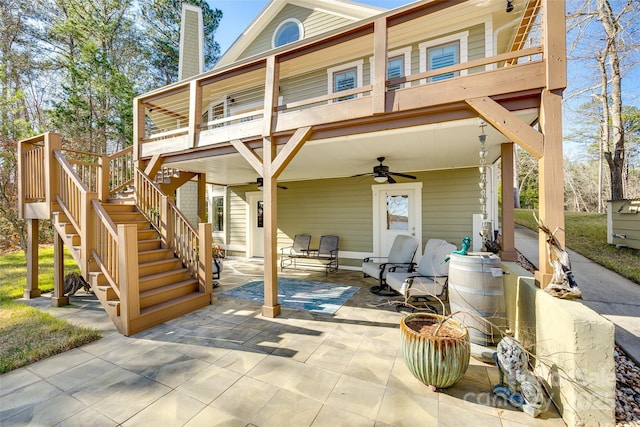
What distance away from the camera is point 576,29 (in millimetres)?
8492

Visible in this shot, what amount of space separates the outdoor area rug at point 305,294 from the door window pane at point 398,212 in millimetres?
2047

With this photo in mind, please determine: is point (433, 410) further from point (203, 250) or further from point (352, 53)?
point (352, 53)

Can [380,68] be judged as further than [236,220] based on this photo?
No

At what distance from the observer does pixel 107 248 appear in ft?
11.8

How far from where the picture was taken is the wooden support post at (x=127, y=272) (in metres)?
3.23

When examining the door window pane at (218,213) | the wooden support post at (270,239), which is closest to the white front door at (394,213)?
the wooden support post at (270,239)

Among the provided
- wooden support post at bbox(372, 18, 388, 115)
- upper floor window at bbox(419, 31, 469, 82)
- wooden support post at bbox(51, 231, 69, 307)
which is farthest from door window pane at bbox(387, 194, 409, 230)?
wooden support post at bbox(51, 231, 69, 307)

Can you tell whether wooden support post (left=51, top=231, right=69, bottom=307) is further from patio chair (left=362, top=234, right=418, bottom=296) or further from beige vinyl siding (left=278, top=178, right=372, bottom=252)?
patio chair (left=362, top=234, right=418, bottom=296)

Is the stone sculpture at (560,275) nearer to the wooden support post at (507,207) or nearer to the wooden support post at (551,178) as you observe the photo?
the wooden support post at (551,178)

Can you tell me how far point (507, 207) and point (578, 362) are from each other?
2980 millimetres

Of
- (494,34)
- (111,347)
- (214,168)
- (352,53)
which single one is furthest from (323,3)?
(111,347)

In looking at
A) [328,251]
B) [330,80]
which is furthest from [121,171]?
[330,80]

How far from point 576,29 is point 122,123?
1733 centimetres

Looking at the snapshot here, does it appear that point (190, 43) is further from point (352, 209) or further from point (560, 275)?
point (560, 275)
